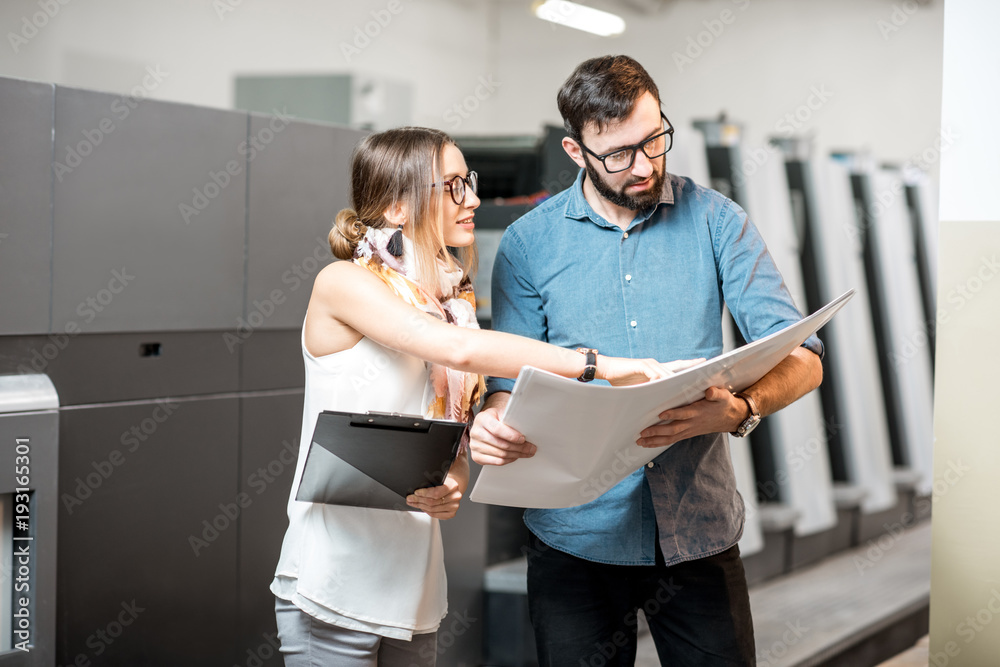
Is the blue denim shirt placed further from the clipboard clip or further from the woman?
the clipboard clip

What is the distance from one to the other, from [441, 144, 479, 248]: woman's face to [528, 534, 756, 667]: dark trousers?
0.55m

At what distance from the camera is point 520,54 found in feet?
26.9

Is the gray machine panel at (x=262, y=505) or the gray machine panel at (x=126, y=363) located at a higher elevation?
the gray machine panel at (x=126, y=363)

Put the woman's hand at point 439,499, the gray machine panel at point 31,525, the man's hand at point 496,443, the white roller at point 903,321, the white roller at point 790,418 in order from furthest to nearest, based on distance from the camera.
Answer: the white roller at point 903,321, the white roller at point 790,418, the gray machine panel at point 31,525, the woman's hand at point 439,499, the man's hand at point 496,443

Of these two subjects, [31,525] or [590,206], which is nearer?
[590,206]

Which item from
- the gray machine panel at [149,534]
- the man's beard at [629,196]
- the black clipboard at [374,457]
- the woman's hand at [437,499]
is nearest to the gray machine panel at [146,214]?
the gray machine panel at [149,534]

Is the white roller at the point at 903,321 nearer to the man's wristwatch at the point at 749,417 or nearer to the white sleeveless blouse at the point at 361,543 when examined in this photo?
the man's wristwatch at the point at 749,417

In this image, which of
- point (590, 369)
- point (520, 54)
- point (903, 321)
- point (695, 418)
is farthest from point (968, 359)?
point (520, 54)

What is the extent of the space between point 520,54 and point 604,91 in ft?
23.3

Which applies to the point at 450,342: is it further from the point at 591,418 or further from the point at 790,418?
the point at 790,418

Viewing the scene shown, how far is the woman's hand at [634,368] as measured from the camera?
4.20ft

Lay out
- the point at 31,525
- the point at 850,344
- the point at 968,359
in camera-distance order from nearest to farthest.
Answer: the point at 968,359 < the point at 31,525 < the point at 850,344

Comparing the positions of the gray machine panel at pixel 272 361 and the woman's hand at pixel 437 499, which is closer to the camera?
the woman's hand at pixel 437 499

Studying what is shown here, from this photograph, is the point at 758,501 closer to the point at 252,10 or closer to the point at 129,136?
the point at 129,136
